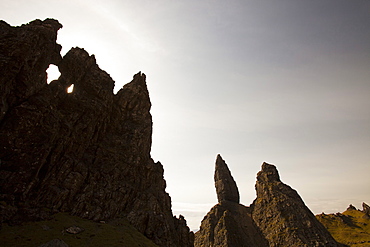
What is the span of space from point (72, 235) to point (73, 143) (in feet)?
128

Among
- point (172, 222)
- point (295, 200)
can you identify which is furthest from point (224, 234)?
point (172, 222)

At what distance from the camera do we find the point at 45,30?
266ft

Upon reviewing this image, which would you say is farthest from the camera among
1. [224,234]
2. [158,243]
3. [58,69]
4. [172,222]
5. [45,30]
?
[224,234]

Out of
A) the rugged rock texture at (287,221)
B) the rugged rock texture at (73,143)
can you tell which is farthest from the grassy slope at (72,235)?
the rugged rock texture at (287,221)

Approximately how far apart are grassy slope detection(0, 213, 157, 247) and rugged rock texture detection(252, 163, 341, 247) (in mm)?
128194

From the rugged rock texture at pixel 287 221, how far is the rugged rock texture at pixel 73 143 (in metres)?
92.6

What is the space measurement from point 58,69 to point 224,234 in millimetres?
167725

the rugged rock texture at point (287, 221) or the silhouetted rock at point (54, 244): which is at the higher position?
the rugged rock texture at point (287, 221)

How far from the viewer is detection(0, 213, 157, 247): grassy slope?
5506 centimetres

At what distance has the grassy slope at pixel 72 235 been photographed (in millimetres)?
55062

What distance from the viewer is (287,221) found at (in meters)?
168

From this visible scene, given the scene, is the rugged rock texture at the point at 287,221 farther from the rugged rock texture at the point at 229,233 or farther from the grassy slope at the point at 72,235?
the grassy slope at the point at 72,235

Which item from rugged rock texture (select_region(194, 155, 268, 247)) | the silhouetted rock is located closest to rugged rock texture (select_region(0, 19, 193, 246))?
the silhouetted rock

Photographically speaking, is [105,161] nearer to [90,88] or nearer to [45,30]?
[90,88]
